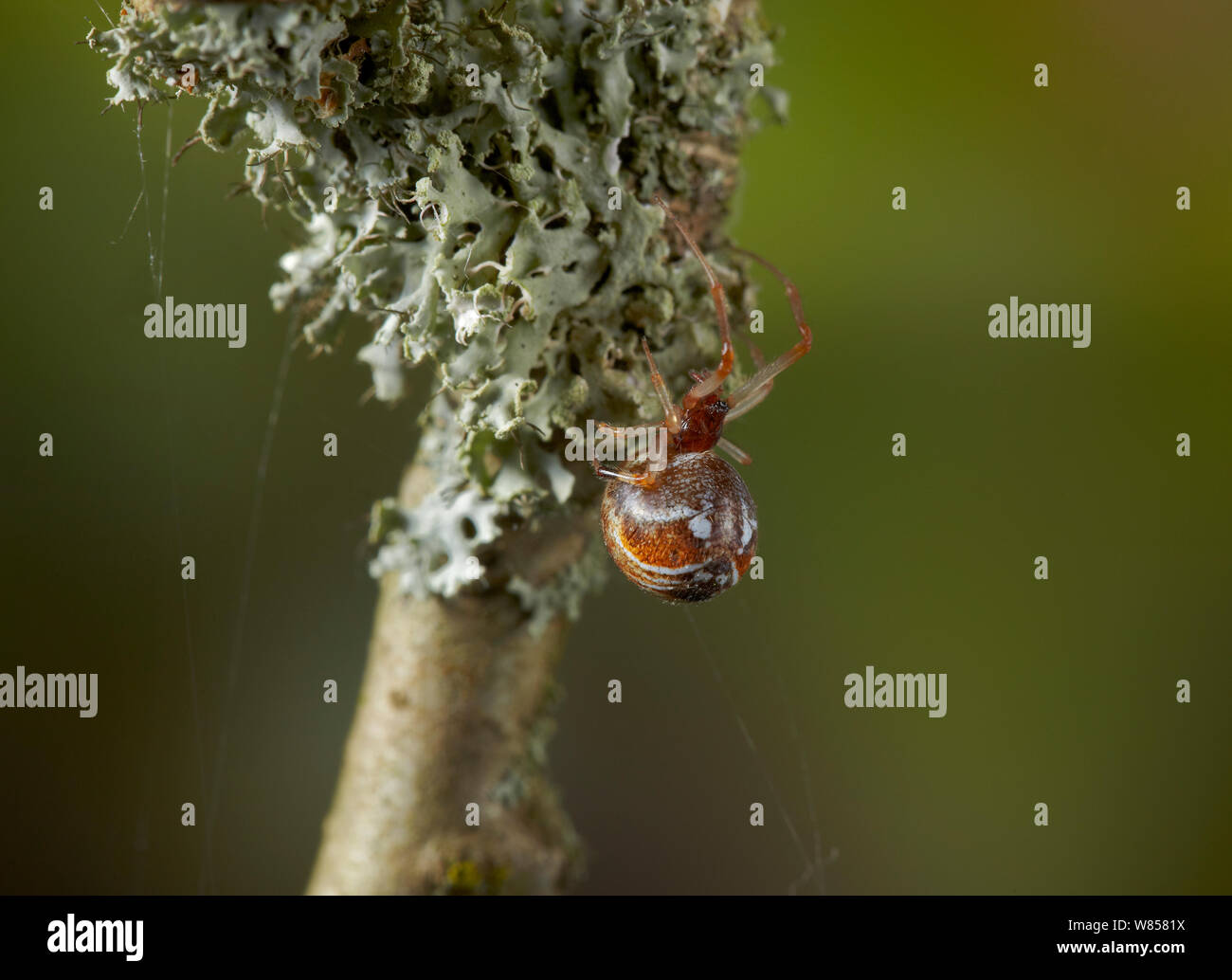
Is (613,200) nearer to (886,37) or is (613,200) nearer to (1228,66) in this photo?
(886,37)

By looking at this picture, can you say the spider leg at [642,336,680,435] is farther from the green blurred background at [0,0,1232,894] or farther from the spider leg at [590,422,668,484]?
the green blurred background at [0,0,1232,894]

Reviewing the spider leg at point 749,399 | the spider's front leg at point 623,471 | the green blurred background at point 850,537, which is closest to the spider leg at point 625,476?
the spider's front leg at point 623,471

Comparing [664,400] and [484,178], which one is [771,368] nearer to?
[664,400]

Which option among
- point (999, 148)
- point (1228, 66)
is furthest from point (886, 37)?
point (1228, 66)

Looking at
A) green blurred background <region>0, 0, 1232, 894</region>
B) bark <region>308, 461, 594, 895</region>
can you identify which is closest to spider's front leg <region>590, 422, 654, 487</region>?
bark <region>308, 461, 594, 895</region>

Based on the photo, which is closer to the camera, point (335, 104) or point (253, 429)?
point (335, 104)

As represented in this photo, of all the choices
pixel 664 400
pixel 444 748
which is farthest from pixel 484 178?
pixel 444 748
